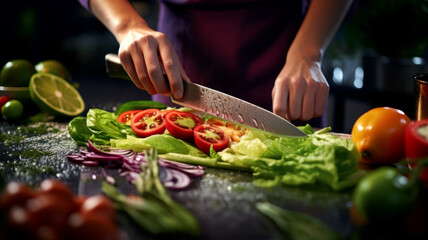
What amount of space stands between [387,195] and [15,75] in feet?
6.26

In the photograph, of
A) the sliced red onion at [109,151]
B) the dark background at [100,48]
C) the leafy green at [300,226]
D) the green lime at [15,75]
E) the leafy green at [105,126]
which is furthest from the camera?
the dark background at [100,48]

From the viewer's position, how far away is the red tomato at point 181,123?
1638 mm

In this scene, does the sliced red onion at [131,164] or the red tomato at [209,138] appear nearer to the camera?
the sliced red onion at [131,164]

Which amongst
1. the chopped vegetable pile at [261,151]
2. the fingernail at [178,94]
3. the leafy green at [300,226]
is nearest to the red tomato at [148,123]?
the chopped vegetable pile at [261,151]

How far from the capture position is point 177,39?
2359 millimetres

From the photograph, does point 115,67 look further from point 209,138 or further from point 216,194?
point 216,194

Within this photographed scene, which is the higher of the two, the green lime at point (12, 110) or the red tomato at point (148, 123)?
the red tomato at point (148, 123)

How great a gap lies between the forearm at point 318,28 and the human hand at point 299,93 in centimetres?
15

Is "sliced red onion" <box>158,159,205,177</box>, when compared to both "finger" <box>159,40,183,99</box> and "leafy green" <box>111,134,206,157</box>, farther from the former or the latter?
"finger" <box>159,40,183,99</box>

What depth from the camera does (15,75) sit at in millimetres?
2219

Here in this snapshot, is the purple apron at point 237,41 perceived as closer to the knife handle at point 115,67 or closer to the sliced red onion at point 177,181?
the knife handle at point 115,67

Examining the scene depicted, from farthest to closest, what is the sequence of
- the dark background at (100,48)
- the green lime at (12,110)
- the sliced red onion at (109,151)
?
the dark background at (100,48), the green lime at (12,110), the sliced red onion at (109,151)

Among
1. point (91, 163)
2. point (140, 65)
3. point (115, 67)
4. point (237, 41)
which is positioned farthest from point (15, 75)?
point (237, 41)

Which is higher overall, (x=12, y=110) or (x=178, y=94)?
(x=178, y=94)
